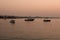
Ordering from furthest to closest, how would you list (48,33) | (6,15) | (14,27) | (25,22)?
(25,22)
(14,27)
(6,15)
(48,33)

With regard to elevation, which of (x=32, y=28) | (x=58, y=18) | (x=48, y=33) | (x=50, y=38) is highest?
(x=58, y=18)

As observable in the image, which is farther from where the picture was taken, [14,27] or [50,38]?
[14,27]

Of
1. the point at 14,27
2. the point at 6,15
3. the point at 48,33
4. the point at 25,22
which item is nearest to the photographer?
the point at 48,33

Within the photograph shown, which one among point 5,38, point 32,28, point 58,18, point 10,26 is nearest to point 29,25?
point 32,28

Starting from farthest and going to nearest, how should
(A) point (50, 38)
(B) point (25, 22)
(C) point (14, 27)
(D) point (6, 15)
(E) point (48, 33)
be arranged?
(B) point (25, 22)
(C) point (14, 27)
(D) point (6, 15)
(E) point (48, 33)
(A) point (50, 38)

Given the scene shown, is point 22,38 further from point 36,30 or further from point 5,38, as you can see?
point 36,30

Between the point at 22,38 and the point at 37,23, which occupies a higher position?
the point at 37,23

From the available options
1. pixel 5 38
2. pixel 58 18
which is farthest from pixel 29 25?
pixel 5 38

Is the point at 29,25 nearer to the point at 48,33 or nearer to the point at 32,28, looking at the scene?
the point at 32,28

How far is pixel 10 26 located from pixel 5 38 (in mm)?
647

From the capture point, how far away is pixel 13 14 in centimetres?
233

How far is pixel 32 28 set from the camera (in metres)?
2.40

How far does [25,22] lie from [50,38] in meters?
0.88

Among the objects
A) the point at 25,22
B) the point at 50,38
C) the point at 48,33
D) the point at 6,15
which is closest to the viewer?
the point at 50,38
